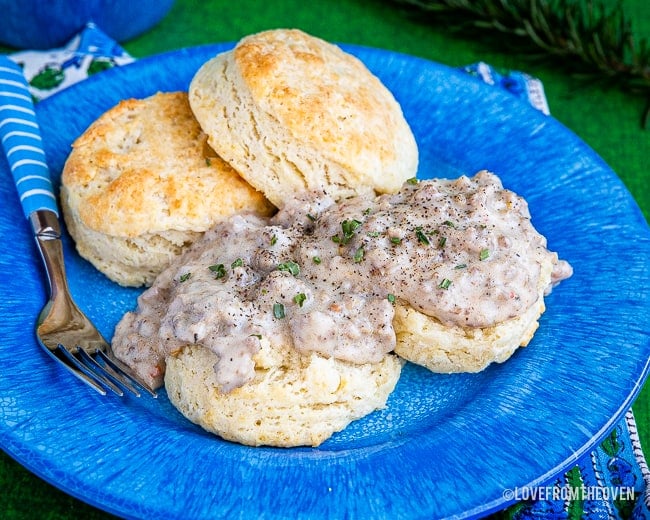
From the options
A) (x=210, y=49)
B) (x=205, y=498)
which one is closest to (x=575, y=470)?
(x=205, y=498)

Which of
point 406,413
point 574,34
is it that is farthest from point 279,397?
point 574,34

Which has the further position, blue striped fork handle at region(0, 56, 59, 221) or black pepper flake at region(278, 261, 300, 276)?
blue striped fork handle at region(0, 56, 59, 221)

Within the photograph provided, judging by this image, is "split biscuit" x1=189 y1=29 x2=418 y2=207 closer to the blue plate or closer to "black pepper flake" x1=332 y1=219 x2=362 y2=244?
"black pepper flake" x1=332 y1=219 x2=362 y2=244

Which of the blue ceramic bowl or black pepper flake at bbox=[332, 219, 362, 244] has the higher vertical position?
black pepper flake at bbox=[332, 219, 362, 244]

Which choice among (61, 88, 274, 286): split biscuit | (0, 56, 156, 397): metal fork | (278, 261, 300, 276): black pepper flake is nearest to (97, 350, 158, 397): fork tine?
(0, 56, 156, 397): metal fork

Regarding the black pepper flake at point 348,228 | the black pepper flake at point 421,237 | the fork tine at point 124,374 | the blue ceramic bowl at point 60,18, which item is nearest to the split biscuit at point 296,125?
the black pepper flake at point 348,228

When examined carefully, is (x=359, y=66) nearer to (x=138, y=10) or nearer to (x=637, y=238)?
(x=637, y=238)

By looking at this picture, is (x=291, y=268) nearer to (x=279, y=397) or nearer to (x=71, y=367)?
(x=279, y=397)

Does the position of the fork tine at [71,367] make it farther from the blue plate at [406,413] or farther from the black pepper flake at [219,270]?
the black pepper flake at [219,270]
